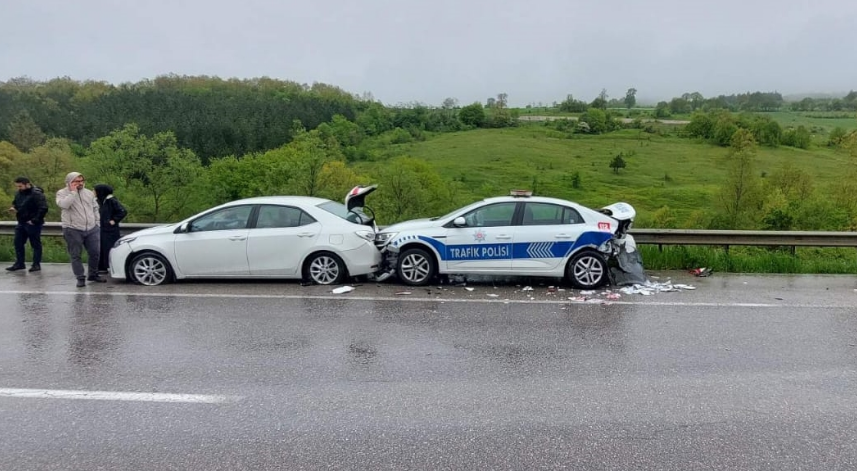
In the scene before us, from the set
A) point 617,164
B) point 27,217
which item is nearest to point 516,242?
point 27,217

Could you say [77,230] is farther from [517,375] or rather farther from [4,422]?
[517,375]

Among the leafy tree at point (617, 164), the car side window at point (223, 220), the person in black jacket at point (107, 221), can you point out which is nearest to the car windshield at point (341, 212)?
the car side window at point (223, 220)

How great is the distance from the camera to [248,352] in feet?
19.6

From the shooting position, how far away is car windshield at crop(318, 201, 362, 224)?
9641 mm

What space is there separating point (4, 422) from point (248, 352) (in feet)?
6.78

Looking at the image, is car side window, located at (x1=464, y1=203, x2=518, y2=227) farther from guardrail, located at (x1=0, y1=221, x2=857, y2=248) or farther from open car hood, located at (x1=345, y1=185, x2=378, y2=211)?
guardrail, located at (x1=0, y1=221, x2=857, y2=248)

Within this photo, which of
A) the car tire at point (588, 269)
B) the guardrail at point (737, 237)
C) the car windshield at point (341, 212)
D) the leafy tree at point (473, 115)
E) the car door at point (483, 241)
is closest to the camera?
the car tire at point (588, 269)

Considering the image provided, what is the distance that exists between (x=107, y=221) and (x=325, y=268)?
3.99 meters

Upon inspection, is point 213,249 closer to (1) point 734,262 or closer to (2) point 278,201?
(2) point 278,201

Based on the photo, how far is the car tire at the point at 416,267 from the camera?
9.36 metres

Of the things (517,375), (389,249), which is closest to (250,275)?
(389,249)

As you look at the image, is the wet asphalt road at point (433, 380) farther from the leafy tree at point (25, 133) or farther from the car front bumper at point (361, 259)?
the leafy tree at point (25, 133)

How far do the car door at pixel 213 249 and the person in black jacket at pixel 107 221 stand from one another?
65.8 inches

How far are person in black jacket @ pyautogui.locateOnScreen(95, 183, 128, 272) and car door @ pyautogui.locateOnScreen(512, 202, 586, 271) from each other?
22.0 feet
